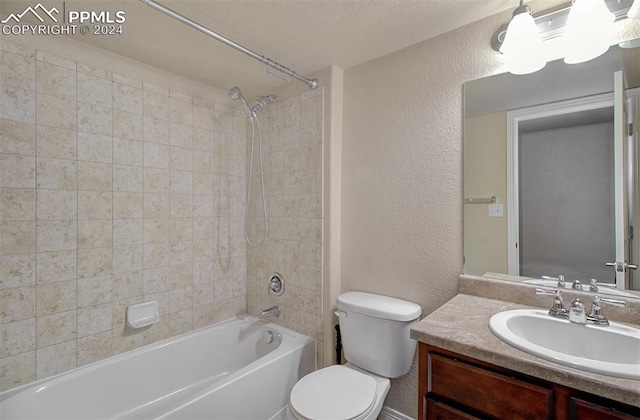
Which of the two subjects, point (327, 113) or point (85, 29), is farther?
point (327, 113)

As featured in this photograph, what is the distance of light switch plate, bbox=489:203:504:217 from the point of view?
1436 mm

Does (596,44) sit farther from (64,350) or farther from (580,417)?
(64,350)

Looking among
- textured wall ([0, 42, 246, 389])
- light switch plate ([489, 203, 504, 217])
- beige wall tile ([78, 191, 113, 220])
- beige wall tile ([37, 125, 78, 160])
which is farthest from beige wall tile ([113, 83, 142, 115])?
light switch plate ([489, 203, 504, 217])

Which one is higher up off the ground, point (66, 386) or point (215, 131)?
point (215, 131)

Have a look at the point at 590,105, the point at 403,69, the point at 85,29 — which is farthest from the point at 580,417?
the point at 85,29

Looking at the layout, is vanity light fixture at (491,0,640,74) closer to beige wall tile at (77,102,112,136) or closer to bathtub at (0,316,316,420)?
bathtub at (0,316,316,420)

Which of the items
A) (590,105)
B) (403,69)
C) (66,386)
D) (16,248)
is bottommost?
(66,386)

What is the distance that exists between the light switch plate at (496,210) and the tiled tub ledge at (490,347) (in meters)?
0.41

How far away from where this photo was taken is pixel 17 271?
1.45 meters

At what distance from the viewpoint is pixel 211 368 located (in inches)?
81.4

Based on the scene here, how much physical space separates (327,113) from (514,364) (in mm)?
1613

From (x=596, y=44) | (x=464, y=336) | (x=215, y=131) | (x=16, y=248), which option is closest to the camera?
(x=464, y=336)

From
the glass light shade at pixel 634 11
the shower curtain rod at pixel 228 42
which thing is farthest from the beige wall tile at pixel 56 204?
the glass light shade at pixel 634 11

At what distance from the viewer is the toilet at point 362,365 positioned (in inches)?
51.0
